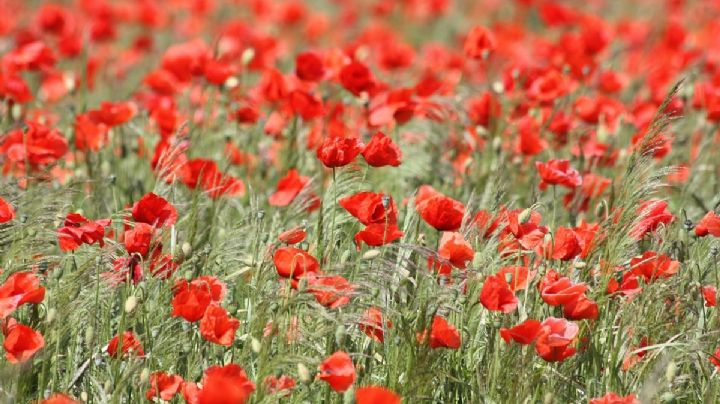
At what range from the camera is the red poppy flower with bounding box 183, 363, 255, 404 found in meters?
1.80

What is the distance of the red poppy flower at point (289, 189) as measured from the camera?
2.92 meters

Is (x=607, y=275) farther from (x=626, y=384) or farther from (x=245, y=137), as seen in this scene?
(x=245, y=137)

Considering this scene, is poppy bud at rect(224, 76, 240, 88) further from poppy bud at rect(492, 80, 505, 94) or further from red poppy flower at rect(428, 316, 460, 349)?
red poppy flower at rect(428, 316, 460, 349)

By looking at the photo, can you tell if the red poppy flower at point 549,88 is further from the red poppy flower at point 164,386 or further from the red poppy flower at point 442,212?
the red poppy flower at point 164,386

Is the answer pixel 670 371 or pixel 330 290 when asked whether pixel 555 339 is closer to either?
pixel 670 371

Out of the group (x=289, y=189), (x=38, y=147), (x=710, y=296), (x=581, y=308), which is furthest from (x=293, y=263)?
(x=38, y=147)

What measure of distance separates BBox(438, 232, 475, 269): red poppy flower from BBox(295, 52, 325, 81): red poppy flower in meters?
1.30

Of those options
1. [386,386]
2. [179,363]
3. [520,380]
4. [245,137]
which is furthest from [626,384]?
[245,137]

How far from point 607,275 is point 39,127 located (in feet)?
5.13

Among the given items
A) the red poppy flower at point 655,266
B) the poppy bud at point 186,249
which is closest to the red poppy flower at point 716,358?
the red poppy flower at point 655,266

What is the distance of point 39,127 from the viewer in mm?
2998

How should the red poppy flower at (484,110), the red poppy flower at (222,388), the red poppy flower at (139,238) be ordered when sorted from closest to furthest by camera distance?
the red poppy flower at (222,388) < the red poppy flower at (139,238) < the red poppy flower at (484,110)

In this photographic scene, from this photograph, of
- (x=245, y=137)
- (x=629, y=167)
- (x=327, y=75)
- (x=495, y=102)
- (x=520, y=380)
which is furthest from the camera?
(x=245, y=137)

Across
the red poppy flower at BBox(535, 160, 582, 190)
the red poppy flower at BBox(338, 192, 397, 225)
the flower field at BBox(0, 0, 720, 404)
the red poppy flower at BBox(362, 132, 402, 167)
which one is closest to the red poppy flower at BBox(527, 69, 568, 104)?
the flower field at BBox(0, 0, 720, 404)
